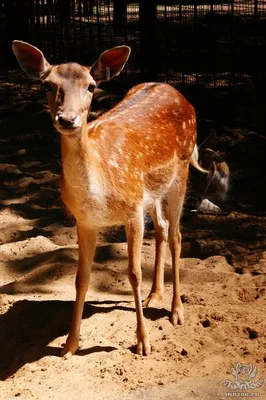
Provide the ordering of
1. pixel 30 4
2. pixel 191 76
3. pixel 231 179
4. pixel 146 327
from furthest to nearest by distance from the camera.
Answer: pixel 30 4, pixel 191 76, pixel 231 179, pixel 146 327

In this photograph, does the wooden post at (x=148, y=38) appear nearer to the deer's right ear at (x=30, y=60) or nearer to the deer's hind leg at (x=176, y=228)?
the deer's hind leg at (x=176, y=228)

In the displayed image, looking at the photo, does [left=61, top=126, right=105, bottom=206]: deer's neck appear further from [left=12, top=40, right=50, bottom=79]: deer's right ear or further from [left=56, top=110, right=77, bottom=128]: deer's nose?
[left=12, top=40, right=50, bottom=79]: deer's right ear

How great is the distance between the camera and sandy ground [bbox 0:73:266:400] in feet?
14.6

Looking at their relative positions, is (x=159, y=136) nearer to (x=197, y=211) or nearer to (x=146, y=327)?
(x=146, y=327)

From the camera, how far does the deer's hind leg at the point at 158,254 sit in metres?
5.57

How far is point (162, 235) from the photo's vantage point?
5.76 m

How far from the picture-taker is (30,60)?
4695 millimetres

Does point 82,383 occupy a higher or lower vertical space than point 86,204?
lower

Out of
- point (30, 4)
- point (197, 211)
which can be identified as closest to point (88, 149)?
point (197, 211)

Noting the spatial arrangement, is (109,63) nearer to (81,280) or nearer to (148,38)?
(81,280)

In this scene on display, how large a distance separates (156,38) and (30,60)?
5384mm

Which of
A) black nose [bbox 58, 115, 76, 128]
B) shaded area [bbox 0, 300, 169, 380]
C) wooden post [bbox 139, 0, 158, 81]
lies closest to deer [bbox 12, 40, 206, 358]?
black nose [bbox 58, 115, 76, 128]

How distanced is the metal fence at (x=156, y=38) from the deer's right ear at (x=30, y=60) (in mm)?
4262

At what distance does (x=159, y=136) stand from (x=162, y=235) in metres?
0.76
